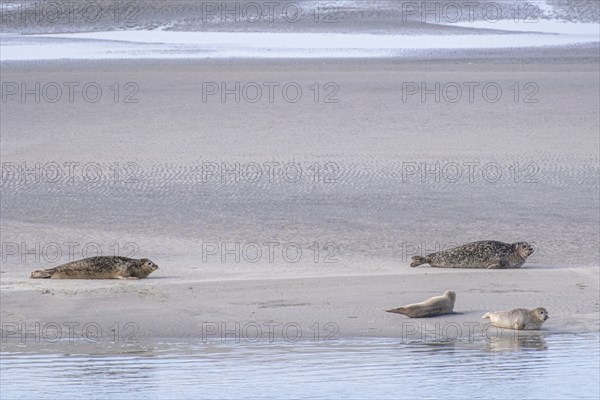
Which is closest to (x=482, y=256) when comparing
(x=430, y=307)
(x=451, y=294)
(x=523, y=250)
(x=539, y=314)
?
(x=523, y=250)

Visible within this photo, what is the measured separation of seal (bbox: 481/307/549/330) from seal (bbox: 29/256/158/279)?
8.49ft

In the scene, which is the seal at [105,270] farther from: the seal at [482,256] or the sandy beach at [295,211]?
the seal at [482,256]

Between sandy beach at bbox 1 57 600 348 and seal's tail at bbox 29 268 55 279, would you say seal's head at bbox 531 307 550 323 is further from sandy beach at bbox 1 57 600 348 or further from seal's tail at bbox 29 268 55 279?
seal's tail at bbox 29 268 55 279

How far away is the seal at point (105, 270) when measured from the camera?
379 inches

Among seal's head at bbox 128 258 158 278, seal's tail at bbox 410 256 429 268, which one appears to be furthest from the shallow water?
seal's tail at bbox 410 256 429 268

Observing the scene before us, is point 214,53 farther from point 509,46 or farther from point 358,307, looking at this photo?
point 358,307

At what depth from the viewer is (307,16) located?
96.1ft

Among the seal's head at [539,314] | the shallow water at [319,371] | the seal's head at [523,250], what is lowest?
the shallow water at [319,371]

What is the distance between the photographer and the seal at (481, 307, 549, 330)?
322 inches

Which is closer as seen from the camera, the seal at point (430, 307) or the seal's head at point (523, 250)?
the seal at point (430, 307)

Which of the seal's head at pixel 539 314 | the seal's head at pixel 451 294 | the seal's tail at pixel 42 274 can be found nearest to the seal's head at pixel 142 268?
the seal's tail at pixel 42 274

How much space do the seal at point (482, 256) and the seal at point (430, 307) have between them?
4.77ft

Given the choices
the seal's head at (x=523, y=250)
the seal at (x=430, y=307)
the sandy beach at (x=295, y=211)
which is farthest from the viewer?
the seal's head at (x=523, y=250)

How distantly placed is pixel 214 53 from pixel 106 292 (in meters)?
15.7
